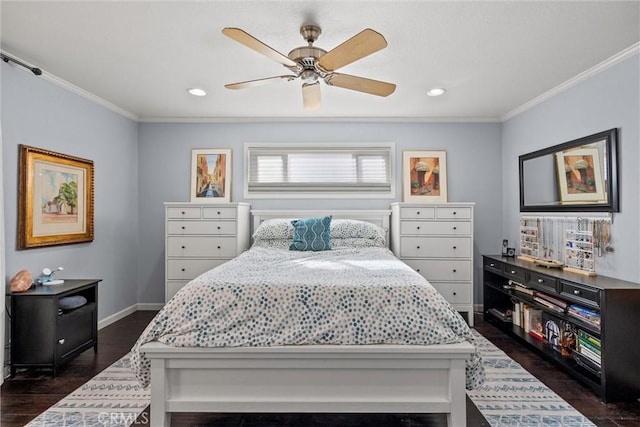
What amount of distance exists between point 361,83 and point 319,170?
79.0 inches

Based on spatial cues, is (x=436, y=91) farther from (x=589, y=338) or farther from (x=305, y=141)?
(x=589, y=338)

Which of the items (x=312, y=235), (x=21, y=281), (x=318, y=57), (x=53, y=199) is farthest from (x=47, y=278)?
(x=318, y=57)

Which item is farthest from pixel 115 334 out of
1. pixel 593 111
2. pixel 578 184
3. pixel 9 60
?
pixel 593 111

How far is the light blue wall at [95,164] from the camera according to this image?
2.68 m

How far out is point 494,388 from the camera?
2.38 metres

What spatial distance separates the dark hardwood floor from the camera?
201 cm

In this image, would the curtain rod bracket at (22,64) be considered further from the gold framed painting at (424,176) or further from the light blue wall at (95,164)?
the gold framed painting at (424,176)

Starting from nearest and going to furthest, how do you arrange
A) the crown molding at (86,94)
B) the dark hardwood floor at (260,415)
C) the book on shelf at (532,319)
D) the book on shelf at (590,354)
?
the dark hardwood floor at (260,415) < the book on shelf at (590,354) < the crown molding at (86,94) < the book on shelf at (532,319)

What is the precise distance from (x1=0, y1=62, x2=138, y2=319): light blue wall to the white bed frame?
1871 millimetres

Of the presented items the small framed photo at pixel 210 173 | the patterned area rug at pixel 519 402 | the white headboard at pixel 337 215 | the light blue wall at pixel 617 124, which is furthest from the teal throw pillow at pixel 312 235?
the light blue wall at pixel 617 124

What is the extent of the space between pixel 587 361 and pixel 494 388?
741 millimetres

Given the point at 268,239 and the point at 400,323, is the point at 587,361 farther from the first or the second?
the point at 268,239

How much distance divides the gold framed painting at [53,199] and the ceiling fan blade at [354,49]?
8.39 ft

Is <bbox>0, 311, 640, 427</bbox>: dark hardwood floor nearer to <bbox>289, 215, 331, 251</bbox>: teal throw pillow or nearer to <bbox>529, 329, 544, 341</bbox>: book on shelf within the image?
<bbox>529, 329, 544, 341</bbox>: book on shelf
